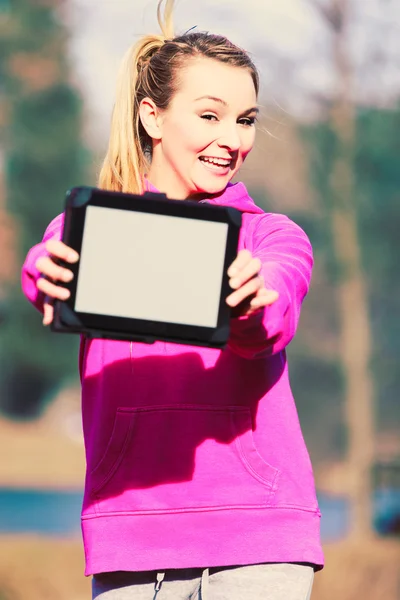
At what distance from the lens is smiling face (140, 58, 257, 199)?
2068mm

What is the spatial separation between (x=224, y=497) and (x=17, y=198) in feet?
54.9

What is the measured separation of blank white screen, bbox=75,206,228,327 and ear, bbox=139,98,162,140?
692 mm

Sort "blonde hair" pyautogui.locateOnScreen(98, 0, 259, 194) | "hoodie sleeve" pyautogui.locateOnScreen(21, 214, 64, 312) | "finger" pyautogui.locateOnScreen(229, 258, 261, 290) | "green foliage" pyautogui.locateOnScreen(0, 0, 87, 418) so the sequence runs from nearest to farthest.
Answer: "finger" pyautogui.locateOnScreen(229, 258, 261, 290), "hoodie sleeve" pyautogui.locateOnScreen(21, 214, 64, 312), "blonde hair" pyautogui.locateOnScreen(98, 0, 259, 194), "green foliage" pyautogui.locateOnScreen(0, 0, 87, 418)

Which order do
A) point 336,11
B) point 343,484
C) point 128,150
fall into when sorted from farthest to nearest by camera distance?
1. point 343,484
2. point 336,11
3. point 128,150

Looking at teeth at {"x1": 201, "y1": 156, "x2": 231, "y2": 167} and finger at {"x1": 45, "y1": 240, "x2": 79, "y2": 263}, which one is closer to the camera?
finger at {"x1": 45, "y1": 240, "x2": 79, "y2": 263}

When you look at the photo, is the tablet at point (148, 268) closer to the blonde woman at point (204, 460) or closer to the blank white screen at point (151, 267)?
the blank white screen at point (151, 267)

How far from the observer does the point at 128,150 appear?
2240mm

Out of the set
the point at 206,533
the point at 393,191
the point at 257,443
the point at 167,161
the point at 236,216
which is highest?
the point at 393,191

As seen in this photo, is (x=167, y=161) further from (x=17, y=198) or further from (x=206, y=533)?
(x=17, y=198)

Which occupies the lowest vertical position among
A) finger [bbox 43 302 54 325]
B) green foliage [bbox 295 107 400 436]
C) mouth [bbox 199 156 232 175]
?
finger [bbox 43 302 54 325]

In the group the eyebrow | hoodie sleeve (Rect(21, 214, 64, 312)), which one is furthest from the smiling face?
hoodie sleeve (Rect(21, 214, 64, 312))

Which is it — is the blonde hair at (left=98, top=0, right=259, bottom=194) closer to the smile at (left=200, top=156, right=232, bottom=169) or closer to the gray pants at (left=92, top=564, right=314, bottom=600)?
the smile at (left=200, top=156, right=232, bottom=169)

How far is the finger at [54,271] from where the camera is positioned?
155cm

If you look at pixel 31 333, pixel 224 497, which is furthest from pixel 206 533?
pixel 31 333
